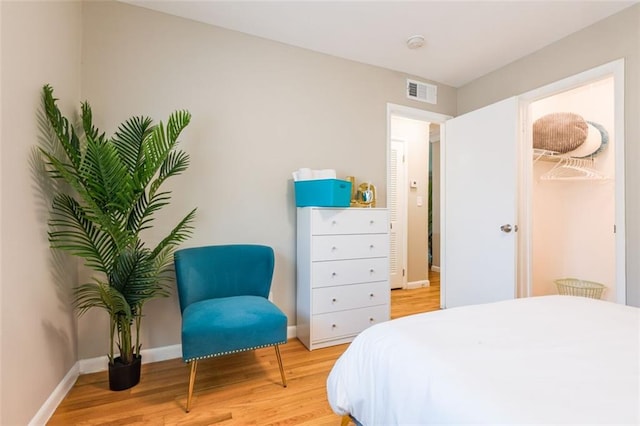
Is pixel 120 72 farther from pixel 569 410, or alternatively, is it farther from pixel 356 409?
pixel 569 410

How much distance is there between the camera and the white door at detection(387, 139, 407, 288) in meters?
4.07

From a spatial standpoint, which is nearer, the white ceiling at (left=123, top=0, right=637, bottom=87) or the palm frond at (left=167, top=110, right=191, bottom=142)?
the palm frond at (left=167, top=110, right=191, bottom=142)

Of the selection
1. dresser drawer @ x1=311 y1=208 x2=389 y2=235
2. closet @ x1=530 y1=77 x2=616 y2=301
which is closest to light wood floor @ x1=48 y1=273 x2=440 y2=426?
dresser drawer @ x1=311 y1=208 x2=389 y2=235

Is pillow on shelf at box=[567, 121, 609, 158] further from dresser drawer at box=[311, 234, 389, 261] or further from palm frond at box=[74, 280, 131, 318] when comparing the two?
palm frond at box=[74, 280, 131, 318]

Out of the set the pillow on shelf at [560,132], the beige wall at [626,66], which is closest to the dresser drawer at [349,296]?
the beige wall at [626,66]

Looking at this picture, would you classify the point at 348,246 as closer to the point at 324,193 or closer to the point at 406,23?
the point at 324,193

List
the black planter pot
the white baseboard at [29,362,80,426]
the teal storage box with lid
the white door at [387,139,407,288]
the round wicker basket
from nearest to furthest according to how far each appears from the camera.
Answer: the white baseboard at [29,362,80,426]
the black planter pot
the teal storage box with lid
the round wicker basket
the white door at [387,139,407,288]

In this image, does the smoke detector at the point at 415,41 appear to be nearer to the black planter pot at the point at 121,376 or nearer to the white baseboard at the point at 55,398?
the black planter pot at the point at 121,376

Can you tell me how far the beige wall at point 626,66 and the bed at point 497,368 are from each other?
110 centimetres

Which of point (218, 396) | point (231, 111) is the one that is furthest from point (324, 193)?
point (218, 396)

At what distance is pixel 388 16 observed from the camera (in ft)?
7.11

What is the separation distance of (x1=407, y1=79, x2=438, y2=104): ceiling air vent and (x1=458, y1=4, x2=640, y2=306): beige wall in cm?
79

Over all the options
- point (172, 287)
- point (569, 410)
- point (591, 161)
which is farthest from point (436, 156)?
point (569, 410)

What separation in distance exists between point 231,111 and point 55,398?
2068 mm
